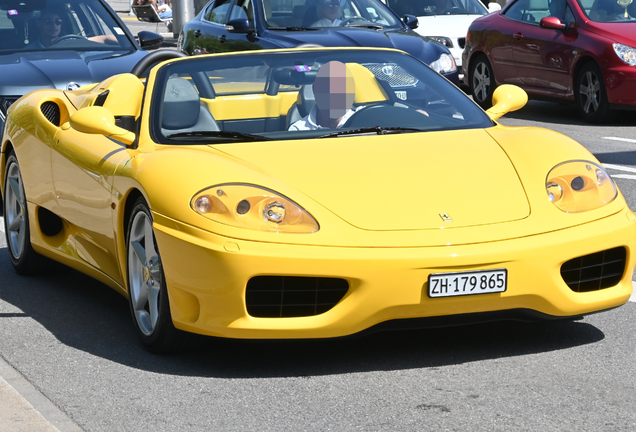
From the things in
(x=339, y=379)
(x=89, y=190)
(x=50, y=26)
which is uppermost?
(x=89, y=190)

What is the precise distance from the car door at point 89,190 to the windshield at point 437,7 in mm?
11243

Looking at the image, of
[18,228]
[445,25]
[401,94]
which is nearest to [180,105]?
[401,94]

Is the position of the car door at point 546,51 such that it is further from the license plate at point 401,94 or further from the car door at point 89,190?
the car door at point 89,190

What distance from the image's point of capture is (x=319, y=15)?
12023 mm

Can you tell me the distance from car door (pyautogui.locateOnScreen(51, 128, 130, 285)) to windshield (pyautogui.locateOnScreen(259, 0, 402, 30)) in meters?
6.45

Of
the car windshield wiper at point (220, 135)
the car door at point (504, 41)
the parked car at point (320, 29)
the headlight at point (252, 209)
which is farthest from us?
the car door at point (504, 41)

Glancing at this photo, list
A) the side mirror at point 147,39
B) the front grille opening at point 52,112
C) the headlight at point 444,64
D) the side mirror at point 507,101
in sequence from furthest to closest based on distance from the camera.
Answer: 1. the headlight at point 444,64
2. the side mirror at point 147,39
3. the front grille opening at point 52,112
4. the side mirror at point 507,101

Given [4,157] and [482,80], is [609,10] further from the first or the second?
[4,157]

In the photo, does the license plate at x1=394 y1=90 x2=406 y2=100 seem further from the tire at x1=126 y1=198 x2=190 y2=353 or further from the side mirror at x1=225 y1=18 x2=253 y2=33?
the side mirror at x1=225 y1=18 x2=253 y2=33

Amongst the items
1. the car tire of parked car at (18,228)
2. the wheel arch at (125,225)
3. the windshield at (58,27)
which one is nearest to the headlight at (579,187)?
the wheel arch at (125,225)

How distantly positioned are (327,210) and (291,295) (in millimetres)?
349

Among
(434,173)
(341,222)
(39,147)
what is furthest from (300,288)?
(39,147)

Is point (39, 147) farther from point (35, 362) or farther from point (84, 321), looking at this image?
point (35, 362)

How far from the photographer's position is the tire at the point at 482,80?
1431 centimetres
